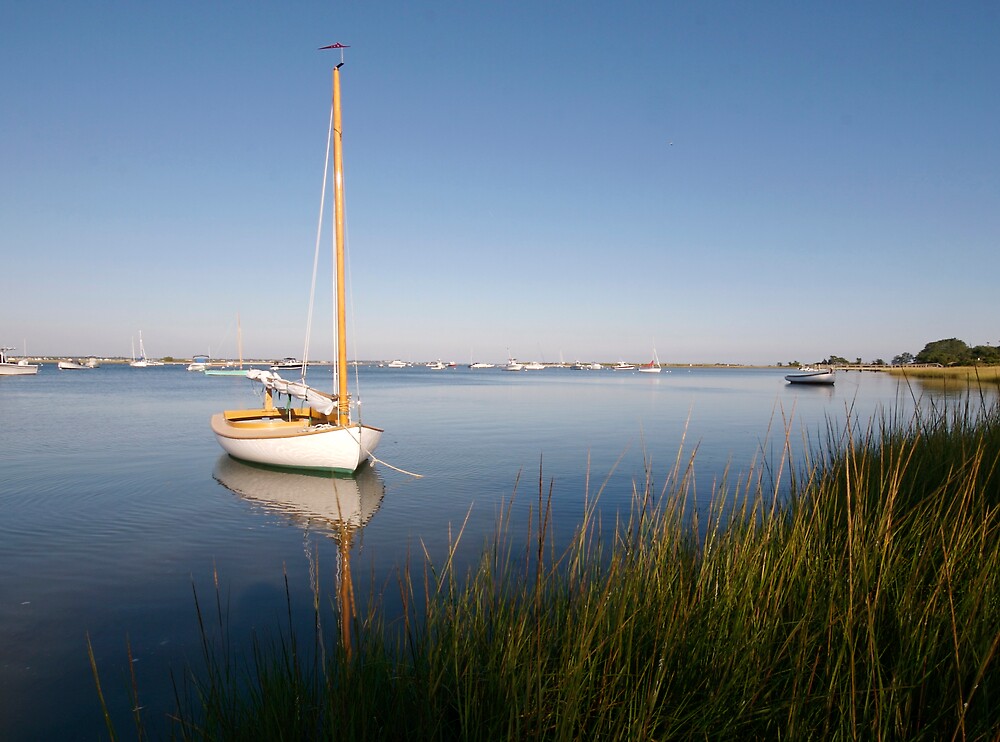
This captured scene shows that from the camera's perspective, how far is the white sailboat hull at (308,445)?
40.7 ft

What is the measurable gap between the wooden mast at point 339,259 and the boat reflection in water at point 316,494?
1.45 meters

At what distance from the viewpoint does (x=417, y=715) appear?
2.69 m

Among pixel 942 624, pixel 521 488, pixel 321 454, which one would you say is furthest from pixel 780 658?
pixel 321 454

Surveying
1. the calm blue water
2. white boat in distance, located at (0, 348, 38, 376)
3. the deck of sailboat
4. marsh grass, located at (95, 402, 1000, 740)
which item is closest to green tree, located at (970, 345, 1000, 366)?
the calm blue water

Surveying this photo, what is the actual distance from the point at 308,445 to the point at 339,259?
4.31m

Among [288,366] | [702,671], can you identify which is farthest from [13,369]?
[702,671]

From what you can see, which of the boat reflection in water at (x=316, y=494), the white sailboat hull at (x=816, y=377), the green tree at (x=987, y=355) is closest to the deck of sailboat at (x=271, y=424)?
the boat reflection in water at (x=316, y=494)

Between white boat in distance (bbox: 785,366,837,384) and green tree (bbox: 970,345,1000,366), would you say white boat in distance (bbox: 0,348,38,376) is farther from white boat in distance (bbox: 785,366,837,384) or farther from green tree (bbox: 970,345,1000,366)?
green tree (bbox: 970,345,1000,366)

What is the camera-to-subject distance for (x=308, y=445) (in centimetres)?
1252

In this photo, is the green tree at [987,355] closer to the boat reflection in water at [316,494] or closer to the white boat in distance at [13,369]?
the boat reflection in water at [316,494]

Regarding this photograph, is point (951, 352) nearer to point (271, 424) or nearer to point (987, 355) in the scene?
point (987, 355)

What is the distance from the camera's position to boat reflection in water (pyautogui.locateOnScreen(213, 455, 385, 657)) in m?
9.34

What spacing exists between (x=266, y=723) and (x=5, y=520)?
33.5ft

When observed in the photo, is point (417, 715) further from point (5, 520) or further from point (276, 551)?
point (5, 520)
